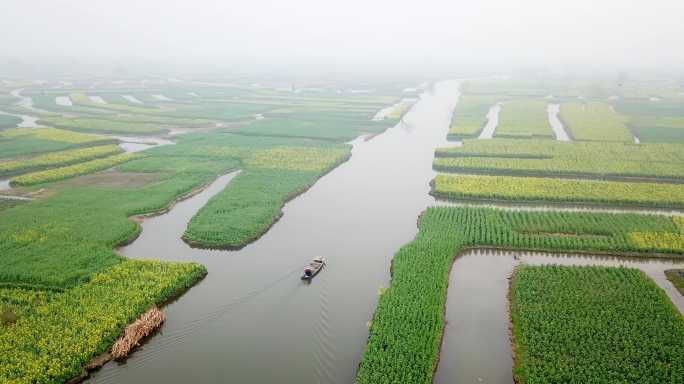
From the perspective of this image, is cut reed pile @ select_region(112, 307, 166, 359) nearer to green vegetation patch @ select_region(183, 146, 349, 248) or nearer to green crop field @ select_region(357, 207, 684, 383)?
green vegetation patch @ select_region(183, 146, 349, 248)

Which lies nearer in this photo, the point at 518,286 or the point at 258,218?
the point at 518,286

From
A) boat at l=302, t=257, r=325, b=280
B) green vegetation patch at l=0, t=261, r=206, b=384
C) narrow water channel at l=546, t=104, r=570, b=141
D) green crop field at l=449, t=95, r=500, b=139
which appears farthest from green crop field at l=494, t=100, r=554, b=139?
green vegetation patch at l=0, t=261, r=206, b=384

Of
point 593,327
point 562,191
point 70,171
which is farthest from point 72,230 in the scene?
point 562,191

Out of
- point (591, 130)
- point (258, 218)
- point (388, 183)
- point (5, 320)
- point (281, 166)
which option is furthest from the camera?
point (591, 130)

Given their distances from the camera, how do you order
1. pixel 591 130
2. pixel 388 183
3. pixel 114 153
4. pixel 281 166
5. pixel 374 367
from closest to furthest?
pixel 374 367 → pixel 388 183 → pixel 281 166 → pixel 114 153 → pixel 591 130

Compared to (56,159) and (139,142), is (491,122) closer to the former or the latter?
(139,142)

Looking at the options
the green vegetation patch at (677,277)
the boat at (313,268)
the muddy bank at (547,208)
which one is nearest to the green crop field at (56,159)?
the boat at (313,268)

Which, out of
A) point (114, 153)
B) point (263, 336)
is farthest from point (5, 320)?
point (114, 153)

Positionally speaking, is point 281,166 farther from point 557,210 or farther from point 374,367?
point 374,367
